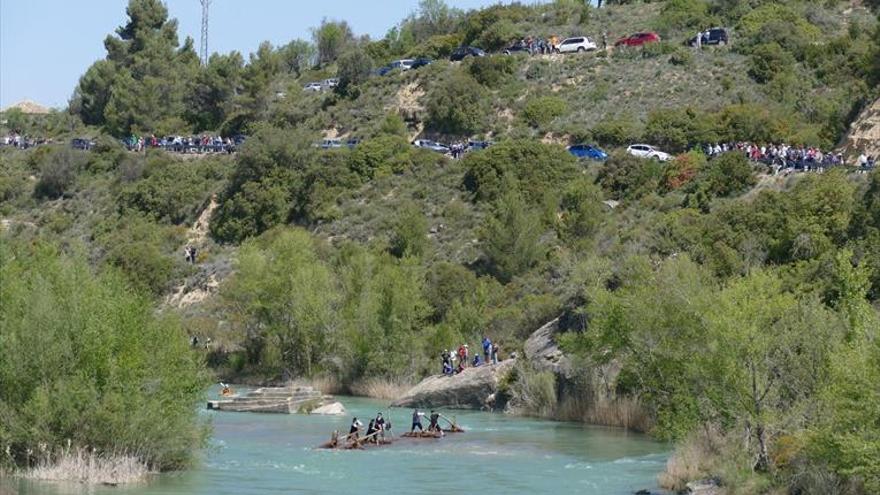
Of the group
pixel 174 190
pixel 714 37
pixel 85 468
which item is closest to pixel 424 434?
pixel 85 468

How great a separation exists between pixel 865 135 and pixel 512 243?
21.5m

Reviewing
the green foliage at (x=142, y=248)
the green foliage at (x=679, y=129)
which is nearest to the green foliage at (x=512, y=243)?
the green foliage at (x=679, y=129)

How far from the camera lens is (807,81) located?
389ft

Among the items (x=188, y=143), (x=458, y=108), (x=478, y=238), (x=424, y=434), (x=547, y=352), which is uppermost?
(x=458, y=108)

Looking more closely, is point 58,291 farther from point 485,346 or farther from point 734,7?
point 734,7

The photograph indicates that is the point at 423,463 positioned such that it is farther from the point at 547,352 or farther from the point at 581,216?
the point at 581,216

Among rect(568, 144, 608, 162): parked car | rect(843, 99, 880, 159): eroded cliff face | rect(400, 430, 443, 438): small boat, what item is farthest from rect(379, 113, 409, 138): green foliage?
rect(400, 430, 443, 438): small boat

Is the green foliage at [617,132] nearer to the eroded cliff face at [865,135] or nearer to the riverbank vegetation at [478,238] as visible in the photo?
the riverbank vegetation at [478,238]

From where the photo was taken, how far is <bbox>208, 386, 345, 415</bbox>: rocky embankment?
2638 inches

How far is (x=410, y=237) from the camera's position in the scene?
101m

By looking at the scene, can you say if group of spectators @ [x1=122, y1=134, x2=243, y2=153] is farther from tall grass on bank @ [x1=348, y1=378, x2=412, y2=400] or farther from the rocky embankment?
the rocky embankment

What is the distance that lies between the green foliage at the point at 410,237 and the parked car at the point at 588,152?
14209 mm

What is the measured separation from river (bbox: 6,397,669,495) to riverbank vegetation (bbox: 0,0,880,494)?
1.72m

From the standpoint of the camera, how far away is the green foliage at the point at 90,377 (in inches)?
1655
